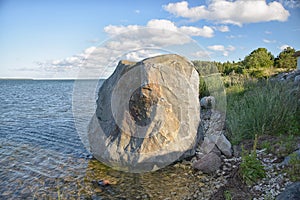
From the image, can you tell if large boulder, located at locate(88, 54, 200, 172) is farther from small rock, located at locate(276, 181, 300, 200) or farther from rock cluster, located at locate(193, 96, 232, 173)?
small rock, located at locate(276, 181, 300, 200)

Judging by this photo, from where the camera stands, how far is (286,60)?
28719mm

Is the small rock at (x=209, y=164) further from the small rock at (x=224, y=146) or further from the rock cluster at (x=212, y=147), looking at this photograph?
the small rock at (x=224, y=146)

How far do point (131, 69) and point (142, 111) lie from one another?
3.51ft

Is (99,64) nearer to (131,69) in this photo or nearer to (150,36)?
(131,69)

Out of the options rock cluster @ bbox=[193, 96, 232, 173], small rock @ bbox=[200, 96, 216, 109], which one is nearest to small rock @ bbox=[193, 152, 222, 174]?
rock cluster @ bbox=[193, 96, 232, 173]

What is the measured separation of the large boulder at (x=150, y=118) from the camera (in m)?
5.68

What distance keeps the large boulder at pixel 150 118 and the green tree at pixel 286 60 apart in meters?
26.4

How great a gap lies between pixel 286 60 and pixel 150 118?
92.4 ft

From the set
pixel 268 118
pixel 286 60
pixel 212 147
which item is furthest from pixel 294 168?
pixel 286 60

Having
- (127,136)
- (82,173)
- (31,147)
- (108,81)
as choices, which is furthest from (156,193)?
Answer: (31,147)

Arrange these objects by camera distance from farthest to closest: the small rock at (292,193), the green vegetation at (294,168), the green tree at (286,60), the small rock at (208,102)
A: the green tree at (286,60), the small rock at (208,102), the green vegetation at (294,168), the small rock at (292,193)

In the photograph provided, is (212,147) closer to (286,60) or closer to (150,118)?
(150,118)

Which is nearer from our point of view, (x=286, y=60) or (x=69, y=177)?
(x=69, y=177)

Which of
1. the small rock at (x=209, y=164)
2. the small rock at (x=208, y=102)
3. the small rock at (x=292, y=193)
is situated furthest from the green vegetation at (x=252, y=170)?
the small rock at (x=208, y=102)
